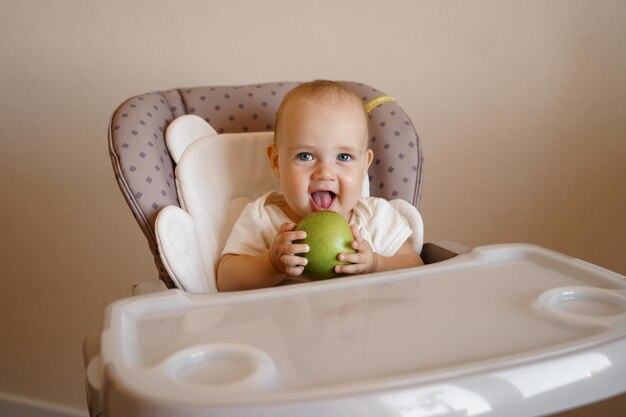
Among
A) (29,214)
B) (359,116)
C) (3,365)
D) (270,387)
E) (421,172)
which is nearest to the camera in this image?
(270,387)

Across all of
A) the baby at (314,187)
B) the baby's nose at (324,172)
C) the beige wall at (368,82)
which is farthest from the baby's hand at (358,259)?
the beige wall at (368,82)

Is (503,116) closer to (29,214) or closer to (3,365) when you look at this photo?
(29,214)

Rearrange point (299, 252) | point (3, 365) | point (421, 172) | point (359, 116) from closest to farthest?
point (299, 252) → point (359, 116) → point (421, 172) → point (3, 365)

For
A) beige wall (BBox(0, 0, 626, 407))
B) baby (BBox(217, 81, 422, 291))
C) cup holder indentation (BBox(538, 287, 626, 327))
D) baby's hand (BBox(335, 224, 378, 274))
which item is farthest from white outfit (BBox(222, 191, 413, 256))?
beige wall (BBox(0, 0, 626, 407))

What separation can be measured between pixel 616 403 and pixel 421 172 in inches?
32.3

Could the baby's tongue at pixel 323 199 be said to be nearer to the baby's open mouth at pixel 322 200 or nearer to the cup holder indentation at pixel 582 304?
the baby's open mouth at pixel 322 200

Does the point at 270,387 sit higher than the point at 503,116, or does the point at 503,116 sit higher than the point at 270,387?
the point at 503,116

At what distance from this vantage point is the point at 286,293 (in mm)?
850

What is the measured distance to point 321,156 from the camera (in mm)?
1074

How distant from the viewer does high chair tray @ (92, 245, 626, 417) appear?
57 cm

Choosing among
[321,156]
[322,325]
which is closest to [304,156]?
[321,156]

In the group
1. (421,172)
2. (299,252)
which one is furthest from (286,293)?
(421,172)

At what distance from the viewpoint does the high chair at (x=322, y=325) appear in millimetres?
577

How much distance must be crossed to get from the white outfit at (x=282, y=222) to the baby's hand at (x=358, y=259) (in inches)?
4.6
